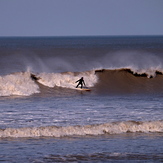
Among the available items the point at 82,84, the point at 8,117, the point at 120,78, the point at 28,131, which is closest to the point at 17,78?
the point at 82,84

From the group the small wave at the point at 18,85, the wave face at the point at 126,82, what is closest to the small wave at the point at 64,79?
the wave face at the point at 126,82

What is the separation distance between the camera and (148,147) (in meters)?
12.3

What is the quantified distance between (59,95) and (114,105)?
12.6 feet

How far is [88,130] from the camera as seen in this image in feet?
45.9

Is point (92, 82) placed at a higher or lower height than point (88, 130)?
higher

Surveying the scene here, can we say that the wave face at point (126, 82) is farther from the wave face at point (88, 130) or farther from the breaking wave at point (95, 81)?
the wave face at point (88, 130)

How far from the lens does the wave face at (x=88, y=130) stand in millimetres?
13562

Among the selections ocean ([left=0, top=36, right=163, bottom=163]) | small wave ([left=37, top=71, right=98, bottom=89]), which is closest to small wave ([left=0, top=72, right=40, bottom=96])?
ocean ([left=0, top=36, right=163, bottom=163])

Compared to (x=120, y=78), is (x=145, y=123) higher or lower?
lower

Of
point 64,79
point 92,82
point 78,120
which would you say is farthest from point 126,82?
point 78,120

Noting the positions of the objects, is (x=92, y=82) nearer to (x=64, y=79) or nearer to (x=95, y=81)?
(x=95, y=81)

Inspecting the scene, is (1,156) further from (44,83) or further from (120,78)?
(120,78)

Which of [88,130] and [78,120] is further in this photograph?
[78,120]

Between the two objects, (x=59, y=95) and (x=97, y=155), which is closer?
(x=97, y=155)
